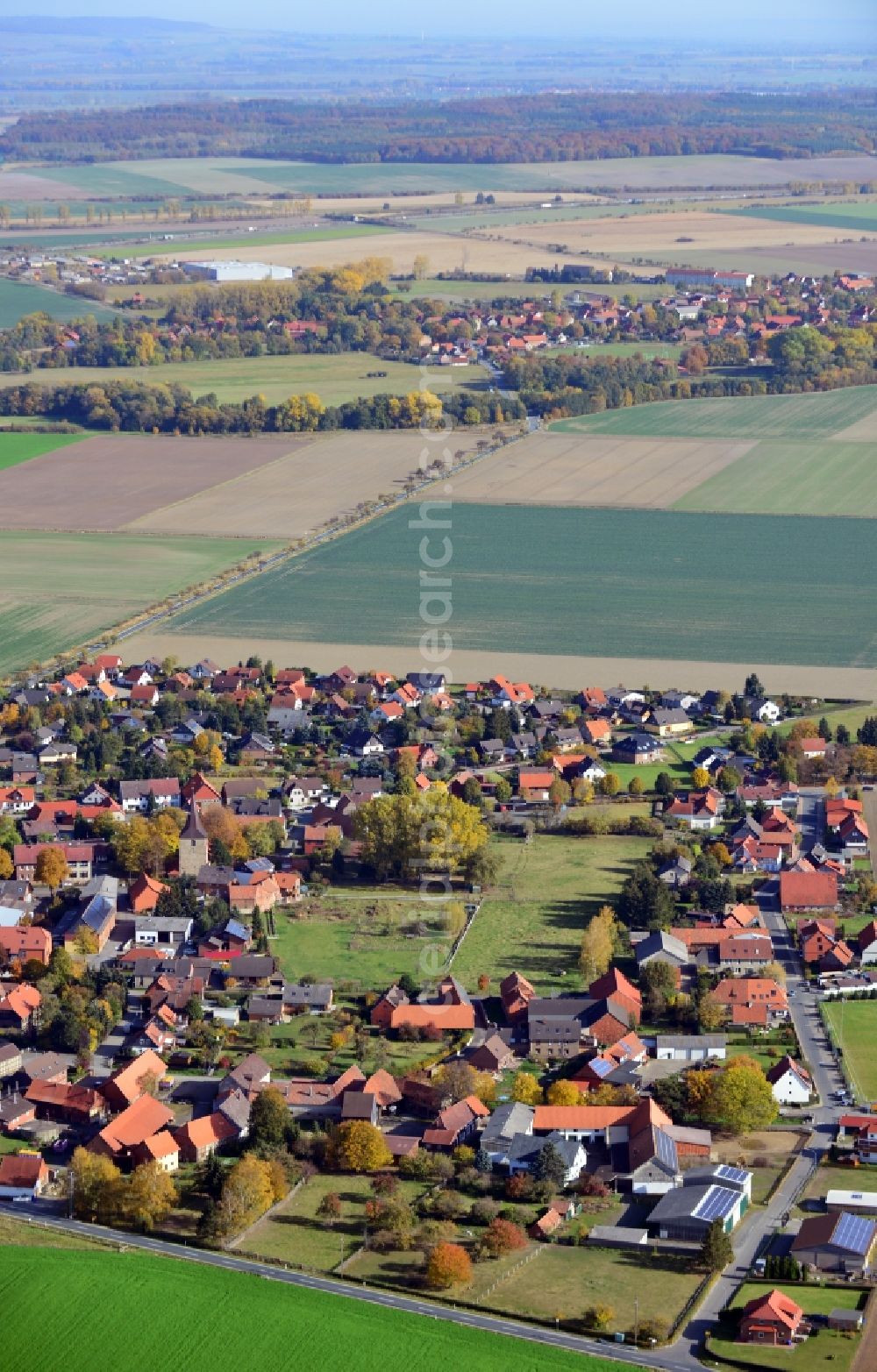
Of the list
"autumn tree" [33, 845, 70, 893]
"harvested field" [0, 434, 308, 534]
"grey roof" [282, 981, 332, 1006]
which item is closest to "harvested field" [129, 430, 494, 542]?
"harvested field" [0, 434, 308, 534]

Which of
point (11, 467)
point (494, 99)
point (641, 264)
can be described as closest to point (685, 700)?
point (11, 467)

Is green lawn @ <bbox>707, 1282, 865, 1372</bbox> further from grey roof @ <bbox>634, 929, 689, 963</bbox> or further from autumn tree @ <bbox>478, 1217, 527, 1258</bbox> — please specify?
grey roof @ <bbox>634, 929, 689, 963</bbox>

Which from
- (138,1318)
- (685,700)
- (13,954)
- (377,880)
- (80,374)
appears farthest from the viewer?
(80,374)

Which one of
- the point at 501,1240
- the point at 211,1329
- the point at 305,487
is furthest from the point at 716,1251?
the point at 305,487

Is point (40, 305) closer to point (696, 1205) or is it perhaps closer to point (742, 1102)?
point (742, 1102)

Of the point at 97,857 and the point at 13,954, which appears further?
the point at 97,857

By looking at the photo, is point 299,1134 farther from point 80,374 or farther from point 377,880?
point 80,374

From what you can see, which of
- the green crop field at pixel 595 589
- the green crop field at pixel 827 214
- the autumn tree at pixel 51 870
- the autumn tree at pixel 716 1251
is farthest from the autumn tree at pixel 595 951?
the green crop field at pixel 827 214

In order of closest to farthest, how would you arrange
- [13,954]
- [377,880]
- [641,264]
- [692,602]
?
[13,954], [377,880], [692,602], [641,264]
